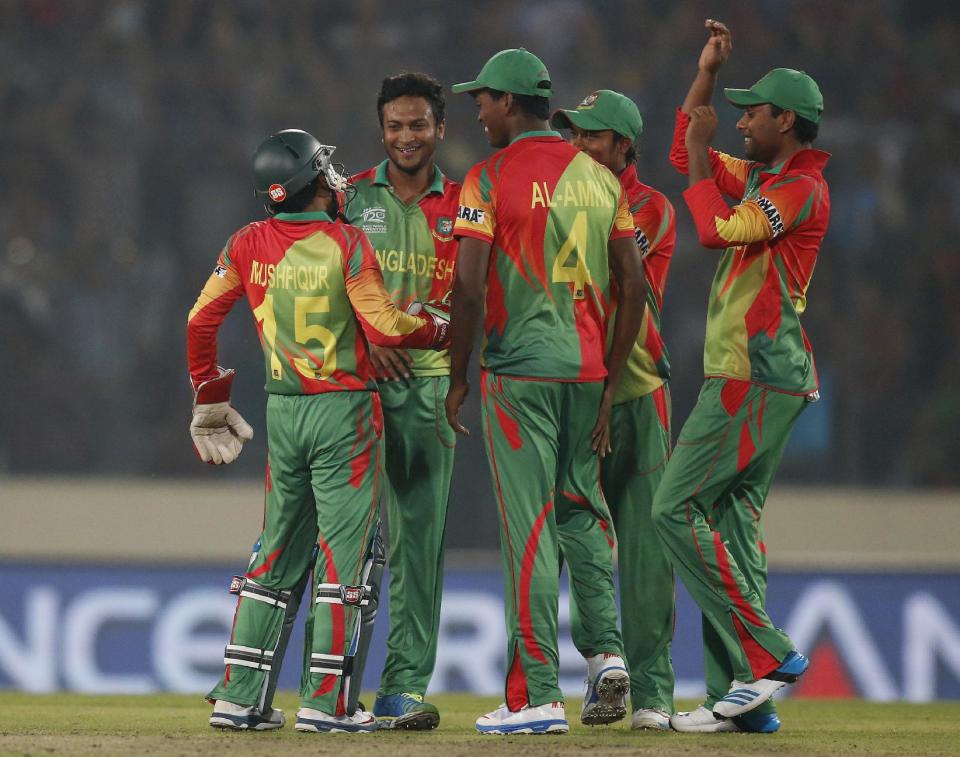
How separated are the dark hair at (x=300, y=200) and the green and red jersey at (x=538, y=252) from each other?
0.49 metres

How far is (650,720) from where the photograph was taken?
498 centimetres

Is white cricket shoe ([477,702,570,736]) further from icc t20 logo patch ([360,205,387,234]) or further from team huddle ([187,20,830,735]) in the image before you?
icc t20 logo patch ([360,205,387,234])

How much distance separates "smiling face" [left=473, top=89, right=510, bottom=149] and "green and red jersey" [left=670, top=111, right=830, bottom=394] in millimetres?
619

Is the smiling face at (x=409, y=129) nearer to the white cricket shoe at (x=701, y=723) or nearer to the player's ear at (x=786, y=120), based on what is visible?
the player's ear at (x=786, y=120)

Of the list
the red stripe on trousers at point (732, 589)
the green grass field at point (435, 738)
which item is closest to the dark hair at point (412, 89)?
the red stripe on trousers at point (732, 589)

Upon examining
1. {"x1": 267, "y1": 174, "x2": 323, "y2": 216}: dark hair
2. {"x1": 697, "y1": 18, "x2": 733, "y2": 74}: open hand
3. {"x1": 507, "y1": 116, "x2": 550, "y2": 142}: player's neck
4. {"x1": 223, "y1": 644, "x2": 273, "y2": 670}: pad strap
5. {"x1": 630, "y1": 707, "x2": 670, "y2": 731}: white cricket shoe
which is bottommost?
{"x1": 630, "y1": 707, "x2": 670, "y2": 731}: white cricket shoe

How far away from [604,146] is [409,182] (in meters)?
0.69

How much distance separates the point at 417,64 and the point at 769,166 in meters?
5.84

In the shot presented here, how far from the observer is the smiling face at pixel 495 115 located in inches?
186

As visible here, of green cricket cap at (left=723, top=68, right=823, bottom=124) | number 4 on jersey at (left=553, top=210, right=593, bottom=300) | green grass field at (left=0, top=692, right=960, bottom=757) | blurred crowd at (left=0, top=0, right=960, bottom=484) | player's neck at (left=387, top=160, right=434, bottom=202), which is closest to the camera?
green grass field at (left=0, top=692, right=960, bottom=757)

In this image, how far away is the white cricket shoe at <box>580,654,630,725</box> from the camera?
15.5 feet

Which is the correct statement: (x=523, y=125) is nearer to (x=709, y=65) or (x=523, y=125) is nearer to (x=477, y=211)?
A: (x=477, y=211)

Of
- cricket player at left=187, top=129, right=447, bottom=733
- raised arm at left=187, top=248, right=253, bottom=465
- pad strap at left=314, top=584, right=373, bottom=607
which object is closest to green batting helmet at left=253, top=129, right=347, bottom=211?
cricket player at left=187, top=129, right=447, bottom=733

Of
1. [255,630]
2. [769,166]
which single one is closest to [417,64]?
[769,166]
